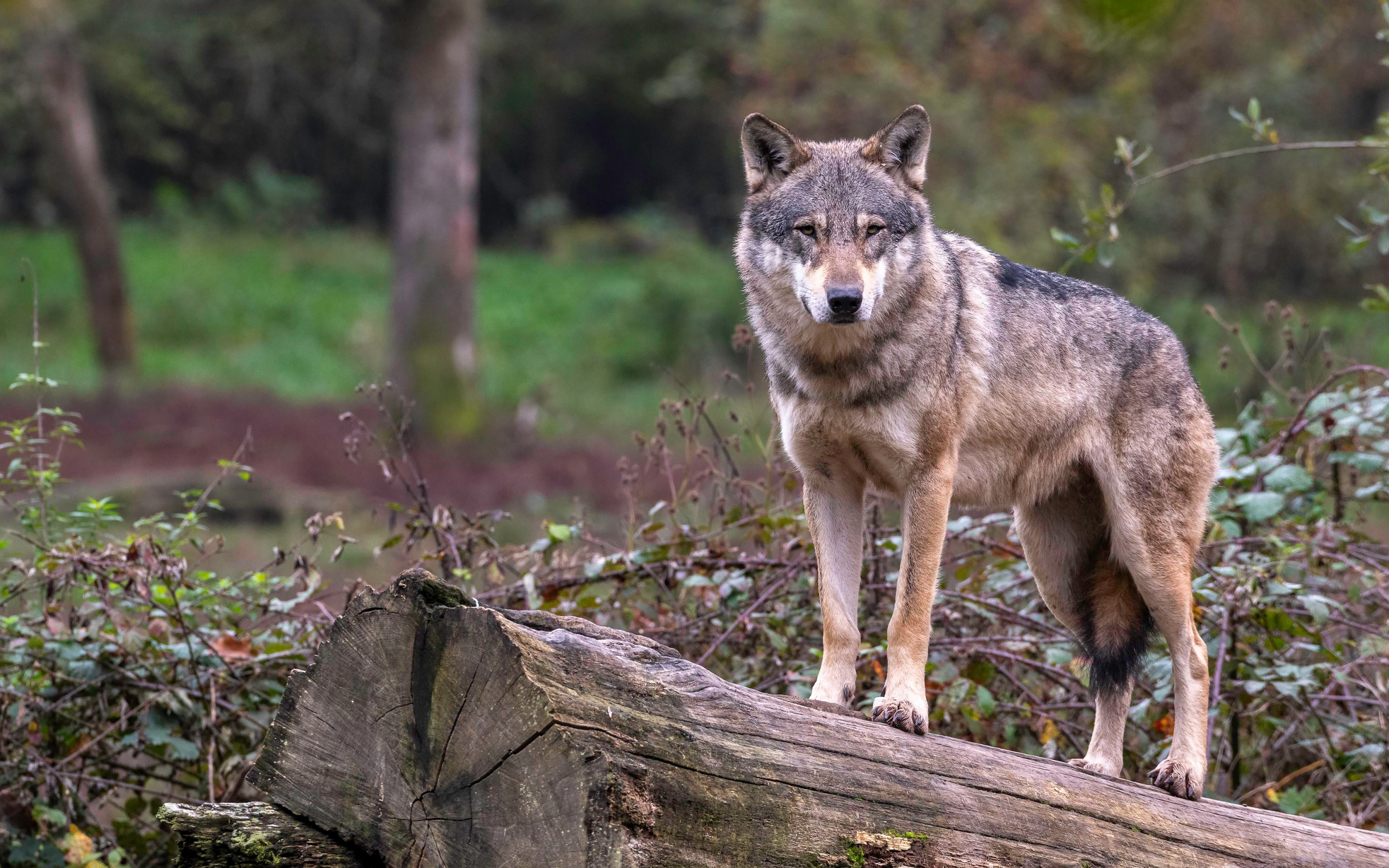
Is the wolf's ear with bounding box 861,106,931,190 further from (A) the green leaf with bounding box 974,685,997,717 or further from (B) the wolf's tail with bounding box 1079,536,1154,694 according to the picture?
(A) the green leaf with bounding box 974,685,997,717

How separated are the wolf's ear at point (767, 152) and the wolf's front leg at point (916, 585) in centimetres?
128

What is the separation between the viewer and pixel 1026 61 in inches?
785

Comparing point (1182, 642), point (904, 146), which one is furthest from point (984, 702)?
point (904, 146)

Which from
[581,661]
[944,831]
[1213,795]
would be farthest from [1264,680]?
[581,661]

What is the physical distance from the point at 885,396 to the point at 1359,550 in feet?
9.48

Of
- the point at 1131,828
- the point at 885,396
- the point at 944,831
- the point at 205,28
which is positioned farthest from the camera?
the point at 205,28

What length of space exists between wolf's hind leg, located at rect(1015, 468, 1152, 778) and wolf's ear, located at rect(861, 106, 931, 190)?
137cm

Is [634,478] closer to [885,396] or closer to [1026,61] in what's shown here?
[885,396]

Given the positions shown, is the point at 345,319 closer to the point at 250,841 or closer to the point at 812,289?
the point at 812,289

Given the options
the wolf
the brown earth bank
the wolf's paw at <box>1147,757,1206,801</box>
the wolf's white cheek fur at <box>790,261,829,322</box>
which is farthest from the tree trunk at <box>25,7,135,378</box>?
the wolf's paw at <box>1147,757,1206,801</box>

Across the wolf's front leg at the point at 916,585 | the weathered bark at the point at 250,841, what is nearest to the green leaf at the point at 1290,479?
the wolf's front leg at the point at 916,585

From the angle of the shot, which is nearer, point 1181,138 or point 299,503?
point 299,503

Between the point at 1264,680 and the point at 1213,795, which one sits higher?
the point at 1264,680

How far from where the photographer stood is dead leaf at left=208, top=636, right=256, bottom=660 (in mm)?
4891
